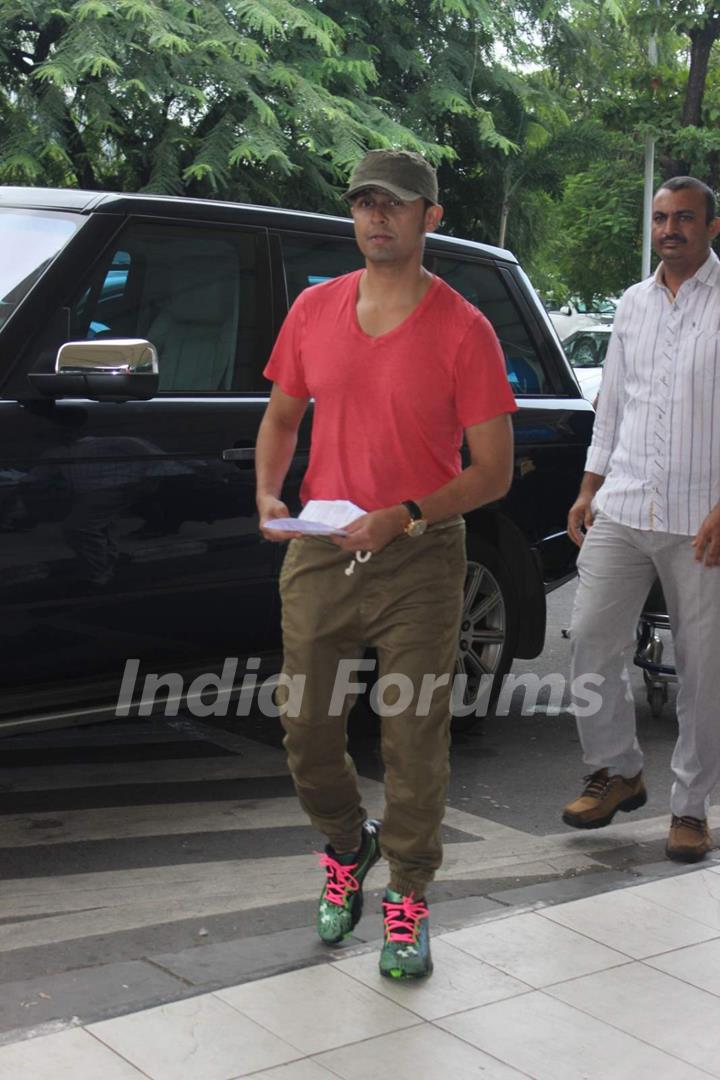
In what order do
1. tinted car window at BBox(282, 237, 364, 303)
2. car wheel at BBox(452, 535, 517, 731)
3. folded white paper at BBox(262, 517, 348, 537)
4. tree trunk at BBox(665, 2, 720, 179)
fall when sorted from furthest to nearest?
tree trunk at BBox(665, 2, 720, 179) → car wheel at BBox(452, 535, 517, 731) → tinted car window at BBox(282, 237, 364, 303) → folded white paper at BBox(262, 517, 348, 537)

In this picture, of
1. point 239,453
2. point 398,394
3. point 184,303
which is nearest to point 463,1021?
point 398,394

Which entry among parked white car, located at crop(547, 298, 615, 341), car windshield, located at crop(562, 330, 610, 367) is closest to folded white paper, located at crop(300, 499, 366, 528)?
car windshield, located at crop(562, 330, 610, 367)

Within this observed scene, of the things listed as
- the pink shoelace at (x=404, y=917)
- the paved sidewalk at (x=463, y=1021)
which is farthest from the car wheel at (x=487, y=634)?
the pink shoelace at (x=404, y=917)

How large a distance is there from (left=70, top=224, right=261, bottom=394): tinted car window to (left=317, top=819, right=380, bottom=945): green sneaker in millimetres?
1824

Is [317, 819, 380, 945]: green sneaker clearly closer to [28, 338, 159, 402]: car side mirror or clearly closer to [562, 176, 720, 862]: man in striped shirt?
[562, 176, 720, 862]: man in striped shirt

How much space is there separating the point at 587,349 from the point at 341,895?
67.8 feet

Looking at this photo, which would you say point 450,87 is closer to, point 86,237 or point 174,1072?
point 86,237

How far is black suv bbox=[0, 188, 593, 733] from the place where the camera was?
15.9 feet

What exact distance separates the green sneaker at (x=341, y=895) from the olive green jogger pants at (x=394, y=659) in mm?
181

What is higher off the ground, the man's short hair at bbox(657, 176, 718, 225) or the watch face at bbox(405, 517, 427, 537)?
the man's short hair at bbox(657, 176, 718, 225)

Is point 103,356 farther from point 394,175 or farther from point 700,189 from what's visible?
point 700,189

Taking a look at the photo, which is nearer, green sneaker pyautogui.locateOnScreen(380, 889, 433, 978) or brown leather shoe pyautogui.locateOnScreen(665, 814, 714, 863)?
green sneaker pyautogui.locateOnScreen(380, 889, 433, 978)

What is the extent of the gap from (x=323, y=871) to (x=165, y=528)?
45.6 inches

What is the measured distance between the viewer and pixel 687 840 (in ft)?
16.3
